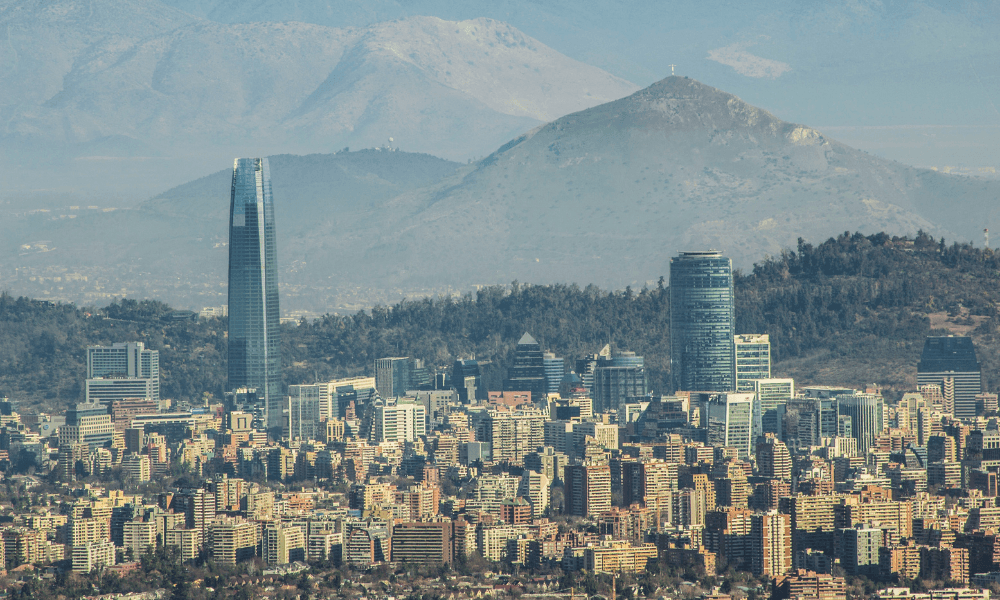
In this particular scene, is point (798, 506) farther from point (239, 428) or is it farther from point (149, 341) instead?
point (149, 341)

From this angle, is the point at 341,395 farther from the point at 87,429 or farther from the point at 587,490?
the point at 587,490

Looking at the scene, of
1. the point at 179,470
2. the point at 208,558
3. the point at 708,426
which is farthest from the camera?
the point at 708,426

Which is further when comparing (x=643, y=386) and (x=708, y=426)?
(x=643, y=386)

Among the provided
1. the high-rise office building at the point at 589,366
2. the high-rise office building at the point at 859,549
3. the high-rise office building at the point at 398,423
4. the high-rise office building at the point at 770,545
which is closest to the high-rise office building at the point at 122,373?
the high-rise office building at the point at 398,423

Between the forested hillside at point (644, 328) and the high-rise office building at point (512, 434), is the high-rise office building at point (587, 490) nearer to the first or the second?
the high-rise office building at point (512, 434)

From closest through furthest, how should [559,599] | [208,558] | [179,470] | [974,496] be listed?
[559,599]
[208,558]
[974,496]
[179,470]

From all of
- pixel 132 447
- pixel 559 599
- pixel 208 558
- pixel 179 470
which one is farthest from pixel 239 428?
pixel 559 599

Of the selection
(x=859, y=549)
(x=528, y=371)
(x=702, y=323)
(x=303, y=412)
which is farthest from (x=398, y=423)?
(x=859, y=549)
